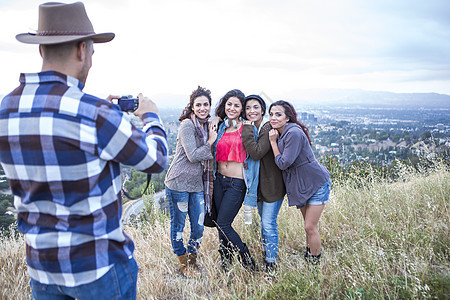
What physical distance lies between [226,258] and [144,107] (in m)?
2.15

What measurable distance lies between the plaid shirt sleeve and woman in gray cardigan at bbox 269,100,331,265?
5.94 feet

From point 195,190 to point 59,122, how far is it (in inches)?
82.2

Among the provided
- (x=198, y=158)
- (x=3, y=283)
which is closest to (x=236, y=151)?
(x=198, y=158)

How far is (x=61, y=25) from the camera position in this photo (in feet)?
4.48

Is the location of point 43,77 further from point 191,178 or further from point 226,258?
point 226,258

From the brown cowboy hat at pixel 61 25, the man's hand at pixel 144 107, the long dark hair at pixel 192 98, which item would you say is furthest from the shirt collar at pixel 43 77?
the long dark hair at pixel 192 98

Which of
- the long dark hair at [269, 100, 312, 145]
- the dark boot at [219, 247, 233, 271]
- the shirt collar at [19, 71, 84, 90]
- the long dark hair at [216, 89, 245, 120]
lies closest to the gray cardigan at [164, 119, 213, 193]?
the long dark hair at [216, 89, 245, 120]

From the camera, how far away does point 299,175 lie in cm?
305

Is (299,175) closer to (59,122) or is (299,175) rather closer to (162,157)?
(162,157)

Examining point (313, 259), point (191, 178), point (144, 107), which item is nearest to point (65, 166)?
point (144, 107)

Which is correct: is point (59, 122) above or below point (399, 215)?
above

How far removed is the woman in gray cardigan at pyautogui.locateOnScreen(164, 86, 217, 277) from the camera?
3.16 meters

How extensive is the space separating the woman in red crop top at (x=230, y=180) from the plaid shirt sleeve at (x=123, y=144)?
1842 millimetres

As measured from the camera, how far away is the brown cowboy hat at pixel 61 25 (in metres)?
1.33
